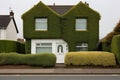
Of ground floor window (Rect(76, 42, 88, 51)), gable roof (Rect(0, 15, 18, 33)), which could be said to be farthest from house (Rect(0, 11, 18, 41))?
ground floor window (Rect(76, 42, 88, 51))

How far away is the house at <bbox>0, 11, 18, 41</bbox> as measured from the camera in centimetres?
5800

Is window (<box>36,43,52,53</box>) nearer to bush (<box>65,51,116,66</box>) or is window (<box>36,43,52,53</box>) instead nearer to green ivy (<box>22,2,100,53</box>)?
green ivy (<box>22,2,100,53</box>)

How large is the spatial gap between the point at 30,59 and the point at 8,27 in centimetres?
2608

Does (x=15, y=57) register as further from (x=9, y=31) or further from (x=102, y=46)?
(x=9, y=31)

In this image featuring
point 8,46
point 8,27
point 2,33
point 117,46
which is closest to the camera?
point 117,46

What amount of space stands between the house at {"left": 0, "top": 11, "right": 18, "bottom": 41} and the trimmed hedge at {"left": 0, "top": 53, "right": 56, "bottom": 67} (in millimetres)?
22162

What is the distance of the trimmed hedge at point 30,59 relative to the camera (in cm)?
3472

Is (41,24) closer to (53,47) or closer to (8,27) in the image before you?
(53,47)

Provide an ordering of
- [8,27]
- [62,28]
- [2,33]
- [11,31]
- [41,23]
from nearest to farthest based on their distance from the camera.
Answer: [41,23]
[62,28]
[2,33]
[8,27]
[11,31]

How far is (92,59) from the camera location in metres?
35.2

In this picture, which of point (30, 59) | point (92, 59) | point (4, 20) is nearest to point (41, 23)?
point (30, 59)

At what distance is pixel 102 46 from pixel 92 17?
361 centimetres

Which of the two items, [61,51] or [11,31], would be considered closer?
[61,51]

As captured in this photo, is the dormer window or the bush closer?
the bush
